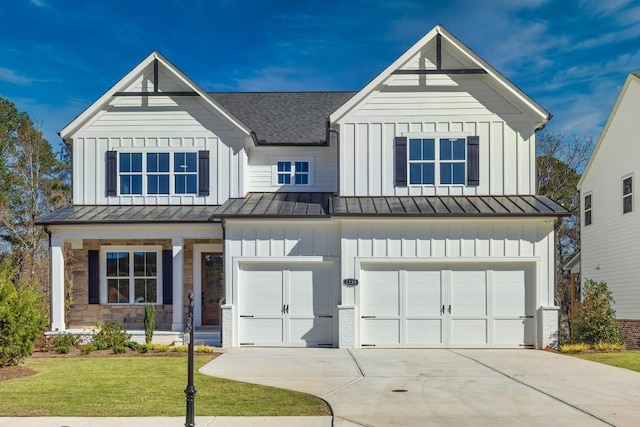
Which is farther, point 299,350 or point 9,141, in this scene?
point 9,141

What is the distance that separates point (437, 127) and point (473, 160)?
142 centimetres

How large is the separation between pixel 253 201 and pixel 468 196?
20.6 ft

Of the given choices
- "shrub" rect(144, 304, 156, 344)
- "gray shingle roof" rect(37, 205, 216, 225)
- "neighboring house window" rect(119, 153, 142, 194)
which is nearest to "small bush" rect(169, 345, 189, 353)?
"shrub" rect(144, 304, 156, 344)

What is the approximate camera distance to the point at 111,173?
59.7 ft

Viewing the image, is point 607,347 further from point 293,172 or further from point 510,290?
point 293,172

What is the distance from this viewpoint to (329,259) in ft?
52.7

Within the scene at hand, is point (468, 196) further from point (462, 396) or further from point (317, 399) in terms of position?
point (317, 399)

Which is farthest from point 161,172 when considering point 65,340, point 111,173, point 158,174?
point 65,340

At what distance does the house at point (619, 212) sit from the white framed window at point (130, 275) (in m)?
15.7

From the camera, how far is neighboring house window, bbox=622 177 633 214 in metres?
20.7

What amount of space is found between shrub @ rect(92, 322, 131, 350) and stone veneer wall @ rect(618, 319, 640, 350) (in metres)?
15.7

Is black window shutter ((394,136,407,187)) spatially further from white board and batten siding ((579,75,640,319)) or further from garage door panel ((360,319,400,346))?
white board and batten siding ((579,75,640,319))

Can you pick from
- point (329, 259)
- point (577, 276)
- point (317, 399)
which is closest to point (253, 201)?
point (329, 259)

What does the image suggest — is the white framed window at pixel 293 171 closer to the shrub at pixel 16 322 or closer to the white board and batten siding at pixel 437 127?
the white board and batten siding at pixel 437 127
